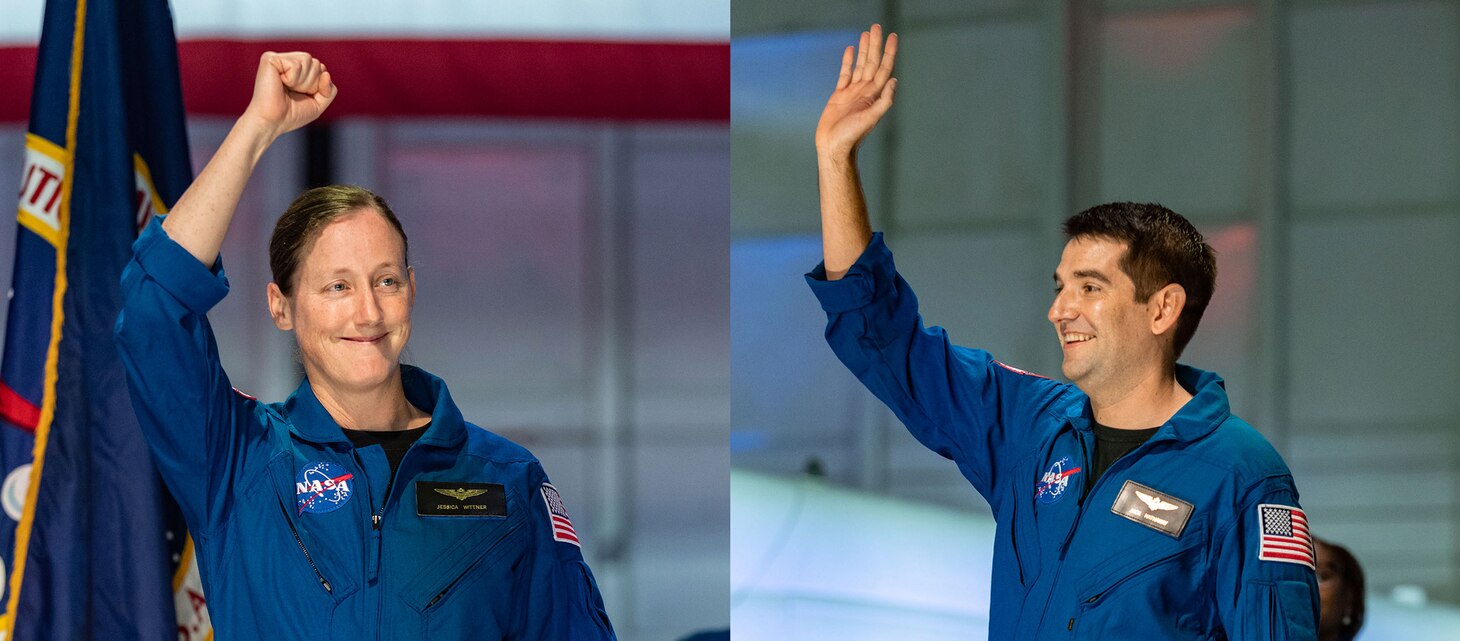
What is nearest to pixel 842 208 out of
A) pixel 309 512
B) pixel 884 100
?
pixel 884 100

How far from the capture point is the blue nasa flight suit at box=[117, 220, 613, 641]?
1.78m

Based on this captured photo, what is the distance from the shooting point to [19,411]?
3.06 metres

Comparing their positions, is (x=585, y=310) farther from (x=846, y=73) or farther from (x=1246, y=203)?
(x=846, y=73)

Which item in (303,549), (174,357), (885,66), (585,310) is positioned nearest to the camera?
(174,357)

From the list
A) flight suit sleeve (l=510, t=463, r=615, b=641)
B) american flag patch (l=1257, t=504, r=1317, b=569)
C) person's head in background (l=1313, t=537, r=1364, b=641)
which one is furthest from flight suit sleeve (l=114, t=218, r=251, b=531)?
person's head in background (l=1313, t=537, r=1364, b=641)

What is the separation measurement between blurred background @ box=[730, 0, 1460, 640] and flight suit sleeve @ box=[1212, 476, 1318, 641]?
1.74 metres

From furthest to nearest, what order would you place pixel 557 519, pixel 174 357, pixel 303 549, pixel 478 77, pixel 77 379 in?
pixel 478 77 < pixel 77 379 < pixel 557 519 < pixel 303 549 < pixel 174 357

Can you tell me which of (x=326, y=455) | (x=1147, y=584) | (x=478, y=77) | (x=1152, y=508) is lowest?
(x=1147, y=584)

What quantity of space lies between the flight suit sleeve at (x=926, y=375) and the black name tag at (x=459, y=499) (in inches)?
25.1

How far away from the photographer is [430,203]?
548cm

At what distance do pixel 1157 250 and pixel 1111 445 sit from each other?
0.32m

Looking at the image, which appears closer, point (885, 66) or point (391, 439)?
point (391, 439)

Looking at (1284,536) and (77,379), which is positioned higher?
(77,379)

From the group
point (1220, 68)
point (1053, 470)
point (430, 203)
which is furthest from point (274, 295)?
point (430, 203)
